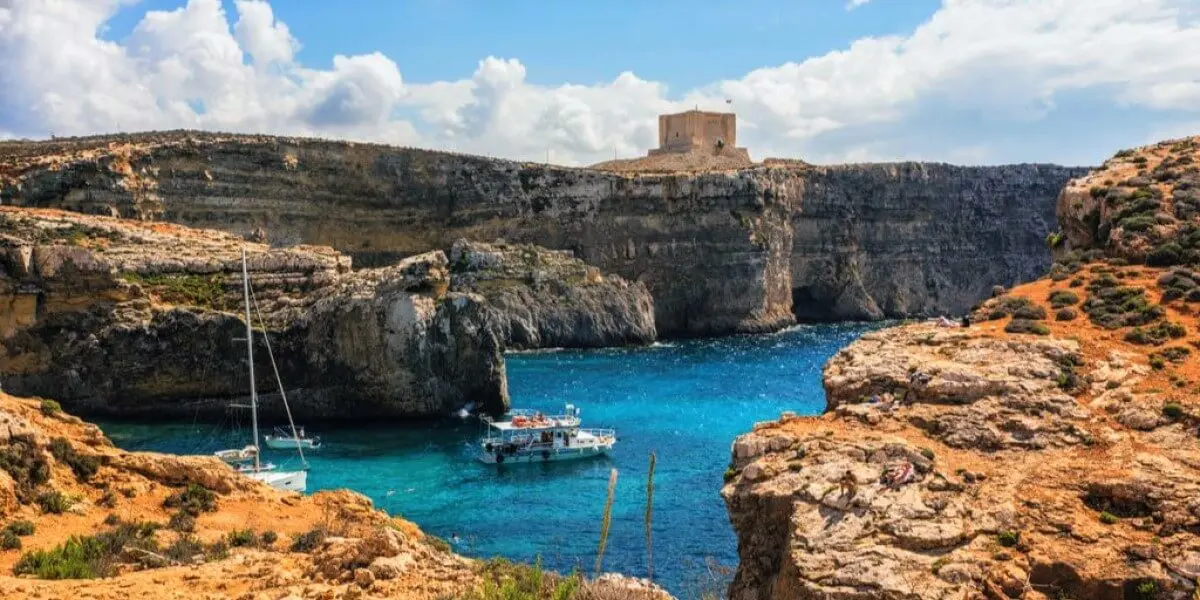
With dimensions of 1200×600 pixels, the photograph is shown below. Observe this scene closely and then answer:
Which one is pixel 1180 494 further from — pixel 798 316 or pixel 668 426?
pixel 798 316

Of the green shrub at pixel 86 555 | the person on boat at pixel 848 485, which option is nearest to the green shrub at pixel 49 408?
the green shrub at pixel 86 555

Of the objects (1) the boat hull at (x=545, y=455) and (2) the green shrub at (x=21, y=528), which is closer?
(2) the green shrub at (x=21, y=528)

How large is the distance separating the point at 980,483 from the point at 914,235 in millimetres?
114442

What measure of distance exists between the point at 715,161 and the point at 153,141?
208ft

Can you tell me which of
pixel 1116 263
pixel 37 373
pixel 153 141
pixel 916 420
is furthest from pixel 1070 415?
pixel 153 141

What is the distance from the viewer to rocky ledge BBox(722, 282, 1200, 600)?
1288cm

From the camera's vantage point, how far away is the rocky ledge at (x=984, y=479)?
12875 millimetres

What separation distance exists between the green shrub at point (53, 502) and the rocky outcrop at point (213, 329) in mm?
32712

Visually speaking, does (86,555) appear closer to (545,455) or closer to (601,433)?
(545,455)

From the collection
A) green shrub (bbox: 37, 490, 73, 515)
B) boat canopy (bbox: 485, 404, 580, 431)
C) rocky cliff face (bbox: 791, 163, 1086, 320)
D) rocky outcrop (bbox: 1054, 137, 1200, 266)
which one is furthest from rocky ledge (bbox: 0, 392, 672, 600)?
rocky cliff face (bbox: 791, 163, 1086, 320)

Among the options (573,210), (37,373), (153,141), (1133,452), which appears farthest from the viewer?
(573,210)

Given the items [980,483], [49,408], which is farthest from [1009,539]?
[49,408]

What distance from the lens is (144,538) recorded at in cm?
1611

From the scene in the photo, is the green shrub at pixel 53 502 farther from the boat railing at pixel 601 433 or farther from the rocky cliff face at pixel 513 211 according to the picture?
the rocky cliff face at pixel 513 211
